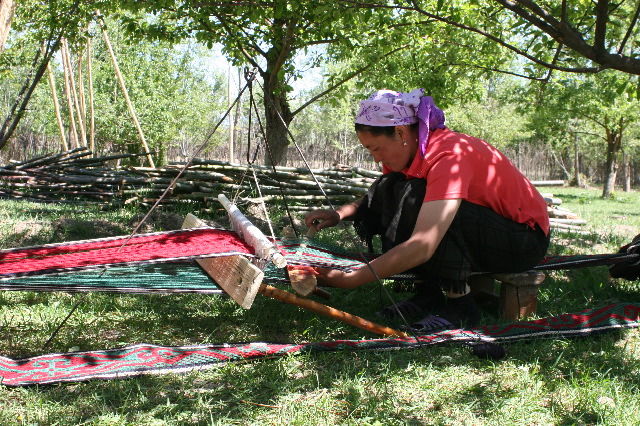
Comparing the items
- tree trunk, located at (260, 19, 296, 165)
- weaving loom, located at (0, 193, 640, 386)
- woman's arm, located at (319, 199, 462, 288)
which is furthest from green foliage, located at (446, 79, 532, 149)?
woman's arm, located at (319, 199, 462, 288)

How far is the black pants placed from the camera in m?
2.78

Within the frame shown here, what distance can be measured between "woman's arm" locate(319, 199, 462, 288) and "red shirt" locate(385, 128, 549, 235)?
56mm

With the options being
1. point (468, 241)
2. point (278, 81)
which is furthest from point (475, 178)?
point (278, 81)

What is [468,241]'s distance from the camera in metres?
2.84

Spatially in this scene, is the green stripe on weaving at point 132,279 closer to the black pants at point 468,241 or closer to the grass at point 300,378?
the grass at point 300,378

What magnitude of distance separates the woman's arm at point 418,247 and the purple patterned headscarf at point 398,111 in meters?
0.36

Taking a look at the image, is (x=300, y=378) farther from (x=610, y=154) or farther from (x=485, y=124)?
(x=485, y=124)

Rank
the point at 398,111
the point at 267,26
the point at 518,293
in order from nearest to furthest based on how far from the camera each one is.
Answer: the point at 398,111 → the point at 518,293 → the point at 267,26

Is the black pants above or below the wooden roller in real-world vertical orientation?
above

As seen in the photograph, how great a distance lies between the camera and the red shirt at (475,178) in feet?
8.66

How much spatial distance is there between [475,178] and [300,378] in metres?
1.27

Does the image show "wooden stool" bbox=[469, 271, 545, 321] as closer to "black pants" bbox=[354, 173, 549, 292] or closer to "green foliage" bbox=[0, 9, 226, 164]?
"black pants" bbox=[354, 173, 549, 292]

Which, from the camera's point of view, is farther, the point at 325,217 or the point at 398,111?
the point at 325,217

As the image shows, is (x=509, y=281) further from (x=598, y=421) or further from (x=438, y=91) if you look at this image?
(x=438, y=91)
